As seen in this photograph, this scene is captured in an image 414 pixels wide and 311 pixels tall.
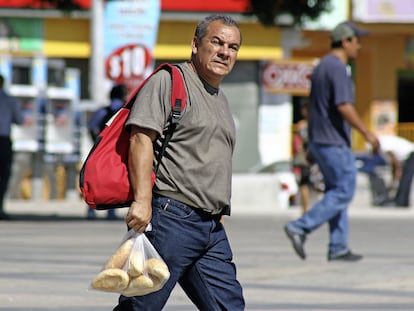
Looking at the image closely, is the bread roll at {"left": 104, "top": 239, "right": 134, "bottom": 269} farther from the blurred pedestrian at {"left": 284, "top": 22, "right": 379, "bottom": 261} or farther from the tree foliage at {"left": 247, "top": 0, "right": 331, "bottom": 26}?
the tree foliage at {"left": 247, "top": 0, "right": 331, "bottom": 26}

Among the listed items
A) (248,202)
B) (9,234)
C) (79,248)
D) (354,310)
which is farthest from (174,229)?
(248,202)

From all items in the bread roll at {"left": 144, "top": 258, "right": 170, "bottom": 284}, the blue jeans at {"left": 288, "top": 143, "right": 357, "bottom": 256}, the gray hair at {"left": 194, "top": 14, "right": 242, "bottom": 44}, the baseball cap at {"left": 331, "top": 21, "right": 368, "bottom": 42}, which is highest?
the gray hair at {"left": 194, "top": 14, "right": 242, "bottom": 44}

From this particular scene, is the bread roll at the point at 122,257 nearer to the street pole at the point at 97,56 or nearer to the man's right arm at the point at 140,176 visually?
the man's right arm at the point at 140,176

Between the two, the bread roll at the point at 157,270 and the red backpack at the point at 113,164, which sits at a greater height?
the red backpack at the point at 113,164

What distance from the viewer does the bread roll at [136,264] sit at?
5656mm

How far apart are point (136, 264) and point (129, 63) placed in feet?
56.4

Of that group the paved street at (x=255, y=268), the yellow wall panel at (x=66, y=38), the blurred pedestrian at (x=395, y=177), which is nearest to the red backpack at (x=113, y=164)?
the paved street at (x=255, y=268)

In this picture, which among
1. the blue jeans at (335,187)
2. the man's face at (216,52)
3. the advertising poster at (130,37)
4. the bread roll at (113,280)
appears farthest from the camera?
the advertising poster at (130,37)

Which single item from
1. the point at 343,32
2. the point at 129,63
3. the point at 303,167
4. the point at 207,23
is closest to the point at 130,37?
the point at 129,63

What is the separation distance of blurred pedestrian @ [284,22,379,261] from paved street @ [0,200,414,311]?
270 mm

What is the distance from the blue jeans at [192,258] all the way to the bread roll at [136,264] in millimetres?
184

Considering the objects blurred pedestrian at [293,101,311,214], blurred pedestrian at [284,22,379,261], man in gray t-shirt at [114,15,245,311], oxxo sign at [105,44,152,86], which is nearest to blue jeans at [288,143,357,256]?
blurred pedestrian at [284,22,379,261]

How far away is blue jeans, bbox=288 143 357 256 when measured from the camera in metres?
11.4

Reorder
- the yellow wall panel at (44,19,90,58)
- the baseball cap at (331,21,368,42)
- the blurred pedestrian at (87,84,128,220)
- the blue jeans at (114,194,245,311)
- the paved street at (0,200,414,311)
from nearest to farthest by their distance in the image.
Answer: the blue jeans at (114,194,245,311)
the paved street at (0,200,414,311)
the baseball cap at (331,21,368,42)
the blurred pedestrian at (87,84,128,220)
the yellow wall panel at (44,19,90,58)
